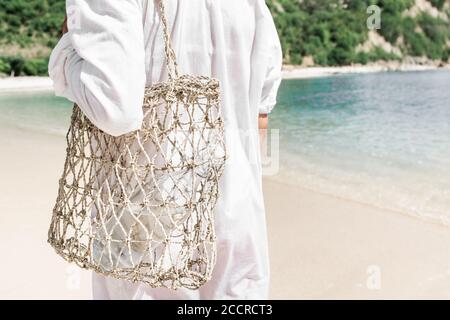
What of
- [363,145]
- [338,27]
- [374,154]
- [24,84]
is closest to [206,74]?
[374,154]

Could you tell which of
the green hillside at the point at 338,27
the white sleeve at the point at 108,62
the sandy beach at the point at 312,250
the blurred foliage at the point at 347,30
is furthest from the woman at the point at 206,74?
the blurred foliage at the point at 347,30

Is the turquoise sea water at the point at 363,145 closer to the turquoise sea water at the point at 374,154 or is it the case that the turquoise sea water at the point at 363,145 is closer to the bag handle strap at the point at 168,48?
the turquoise sea water at the point at 374,154

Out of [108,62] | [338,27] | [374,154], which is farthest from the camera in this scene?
[338,27]

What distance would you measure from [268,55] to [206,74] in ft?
0.51

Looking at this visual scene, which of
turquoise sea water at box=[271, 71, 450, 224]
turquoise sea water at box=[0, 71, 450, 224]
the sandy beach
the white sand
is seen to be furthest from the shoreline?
the sandy beach

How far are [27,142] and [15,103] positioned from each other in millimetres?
7338

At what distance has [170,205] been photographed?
88 centimetres

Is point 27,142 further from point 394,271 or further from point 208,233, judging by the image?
point 208,233

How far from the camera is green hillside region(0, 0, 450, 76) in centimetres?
2836

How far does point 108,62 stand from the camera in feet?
2.56

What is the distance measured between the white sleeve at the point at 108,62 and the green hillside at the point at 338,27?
28388 millimetres

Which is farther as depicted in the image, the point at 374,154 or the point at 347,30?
the point at 347,30

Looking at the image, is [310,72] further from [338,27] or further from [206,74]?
[206,74]

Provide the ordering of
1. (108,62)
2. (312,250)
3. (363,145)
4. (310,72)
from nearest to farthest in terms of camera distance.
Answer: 1. (108,62)
2. (312,250)
3. (363,145)
4. (310,72)
